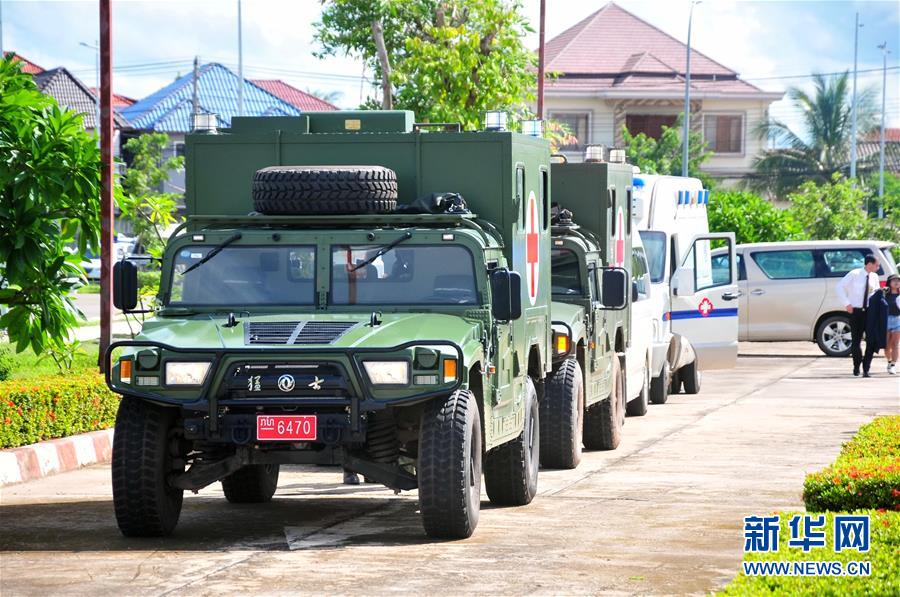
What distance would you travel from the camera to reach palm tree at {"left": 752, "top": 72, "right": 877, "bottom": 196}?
7006cm

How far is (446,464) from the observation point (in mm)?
9812

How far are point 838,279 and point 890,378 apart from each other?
4.83 meters

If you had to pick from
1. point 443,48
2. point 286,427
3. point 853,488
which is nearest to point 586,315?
point 853,488

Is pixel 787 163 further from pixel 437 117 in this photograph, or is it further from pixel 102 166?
pixel 102 166

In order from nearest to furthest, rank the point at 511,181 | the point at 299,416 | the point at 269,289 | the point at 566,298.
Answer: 1. the point at 299,416
2. the point at 269,289
3. the point at 511,181
4. the point at 566,298

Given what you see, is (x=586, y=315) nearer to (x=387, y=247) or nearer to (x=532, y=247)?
(x=532, y=247)

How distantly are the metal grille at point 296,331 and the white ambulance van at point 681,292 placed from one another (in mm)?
10113

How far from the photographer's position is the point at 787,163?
7062 cm

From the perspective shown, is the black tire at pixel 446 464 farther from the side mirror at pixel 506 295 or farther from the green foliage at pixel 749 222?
the green foliage at pixel 749 222

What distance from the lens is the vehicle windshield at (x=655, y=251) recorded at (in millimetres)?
20891

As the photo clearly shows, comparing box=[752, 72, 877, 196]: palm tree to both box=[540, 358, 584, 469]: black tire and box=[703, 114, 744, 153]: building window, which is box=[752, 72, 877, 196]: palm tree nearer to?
box=[703, 114, 744, 153]: building window

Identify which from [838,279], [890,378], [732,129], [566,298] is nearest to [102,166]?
[566,298]

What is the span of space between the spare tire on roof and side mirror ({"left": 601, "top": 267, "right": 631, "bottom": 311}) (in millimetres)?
3481

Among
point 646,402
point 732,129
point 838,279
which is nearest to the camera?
point 646,402
